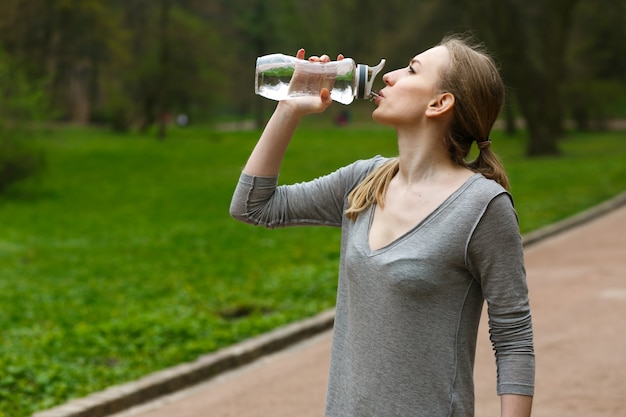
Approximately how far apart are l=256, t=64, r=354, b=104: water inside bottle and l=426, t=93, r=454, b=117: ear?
0.24 m

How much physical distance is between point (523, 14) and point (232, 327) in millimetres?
38162

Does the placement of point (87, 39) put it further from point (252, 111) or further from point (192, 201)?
point (252, 111)

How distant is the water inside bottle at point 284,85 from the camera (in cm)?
304

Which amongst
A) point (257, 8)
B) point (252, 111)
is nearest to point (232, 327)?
point (257, 8)

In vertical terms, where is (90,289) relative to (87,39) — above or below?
below

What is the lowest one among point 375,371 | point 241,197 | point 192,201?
point 192,201

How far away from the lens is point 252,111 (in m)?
80.8

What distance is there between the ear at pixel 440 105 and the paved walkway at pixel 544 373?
4.30m

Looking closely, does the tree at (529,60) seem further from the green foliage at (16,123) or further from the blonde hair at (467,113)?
the blonde hair at (467,113)

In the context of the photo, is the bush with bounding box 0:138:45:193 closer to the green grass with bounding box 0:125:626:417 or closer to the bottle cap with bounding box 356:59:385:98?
the green grass with bounding box 0:125:626:417

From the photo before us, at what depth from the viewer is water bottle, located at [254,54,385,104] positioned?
2943 millimetres

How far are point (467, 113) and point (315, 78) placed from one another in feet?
1.40

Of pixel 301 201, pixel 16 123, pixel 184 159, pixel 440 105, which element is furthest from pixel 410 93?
pixel 184 159

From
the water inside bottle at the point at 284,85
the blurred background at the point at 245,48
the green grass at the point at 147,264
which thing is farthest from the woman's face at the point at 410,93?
the blurred background at the point at 245,48
